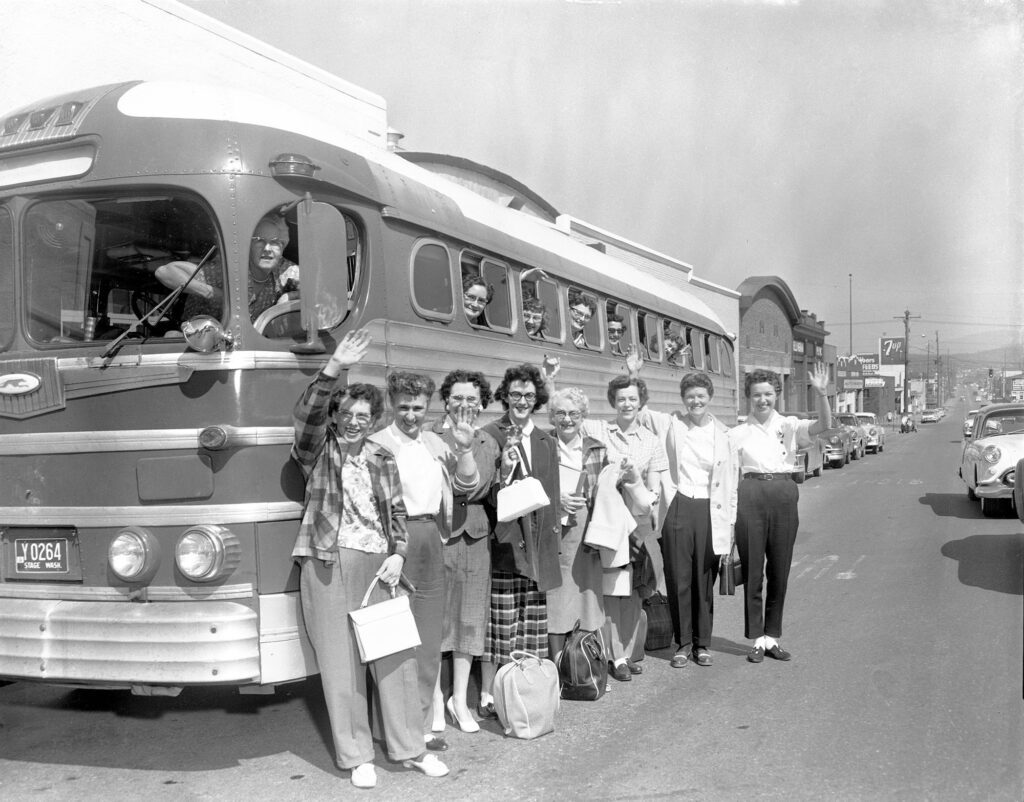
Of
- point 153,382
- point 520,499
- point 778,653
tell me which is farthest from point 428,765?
point 778,653

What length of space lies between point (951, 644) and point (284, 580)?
4.73m

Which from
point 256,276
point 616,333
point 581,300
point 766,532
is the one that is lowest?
point 766,532

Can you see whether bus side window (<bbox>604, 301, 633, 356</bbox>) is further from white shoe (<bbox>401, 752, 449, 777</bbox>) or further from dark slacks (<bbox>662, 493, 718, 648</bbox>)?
white shoe (<bbox>401, 752, 449, 777</bbox>)

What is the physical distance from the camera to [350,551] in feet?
14.6

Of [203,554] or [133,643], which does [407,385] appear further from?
[133,643]

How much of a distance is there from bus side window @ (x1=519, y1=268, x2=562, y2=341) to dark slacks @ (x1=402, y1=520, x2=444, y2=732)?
2.81 m

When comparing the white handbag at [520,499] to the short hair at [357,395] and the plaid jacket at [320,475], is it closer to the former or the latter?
the plaid jacket at [320,475]

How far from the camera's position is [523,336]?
7180 mm

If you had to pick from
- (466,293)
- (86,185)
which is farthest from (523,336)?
(86,185)

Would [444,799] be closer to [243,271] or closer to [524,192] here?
[243,271]

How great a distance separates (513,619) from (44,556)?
237 centimetres

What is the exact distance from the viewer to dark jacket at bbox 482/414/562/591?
5.14 meters

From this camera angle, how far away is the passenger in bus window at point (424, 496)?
4688mm

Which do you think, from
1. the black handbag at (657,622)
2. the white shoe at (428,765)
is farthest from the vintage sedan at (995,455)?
the white shoe at (428,765)
